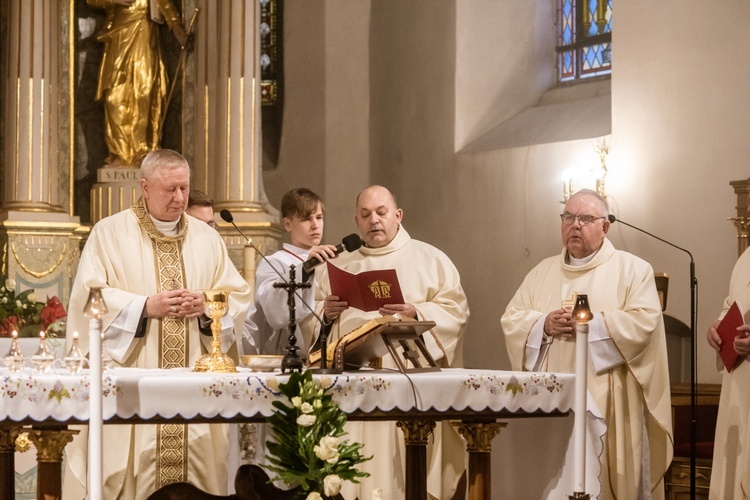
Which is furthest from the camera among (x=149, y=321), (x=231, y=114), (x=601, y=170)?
(x=231, y=114)

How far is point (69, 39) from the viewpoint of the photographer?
9992 mm

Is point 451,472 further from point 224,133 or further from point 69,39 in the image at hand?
point 69,39

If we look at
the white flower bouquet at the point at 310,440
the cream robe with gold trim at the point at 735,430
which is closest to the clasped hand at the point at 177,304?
the white flower bouquet at the point at 310,440

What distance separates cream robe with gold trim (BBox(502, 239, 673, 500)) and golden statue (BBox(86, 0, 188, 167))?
4523 mm

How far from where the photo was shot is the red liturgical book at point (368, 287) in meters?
4.95

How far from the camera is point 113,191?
389 inches

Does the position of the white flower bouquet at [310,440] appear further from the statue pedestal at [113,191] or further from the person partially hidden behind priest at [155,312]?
the statue pedestal at [113,191]

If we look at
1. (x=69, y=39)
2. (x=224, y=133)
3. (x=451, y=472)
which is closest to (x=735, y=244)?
(x=451, y=472)

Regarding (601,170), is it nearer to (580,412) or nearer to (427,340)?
(427,340)

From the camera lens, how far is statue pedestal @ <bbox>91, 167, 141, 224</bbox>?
9867mm

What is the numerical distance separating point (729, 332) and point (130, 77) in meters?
5.67

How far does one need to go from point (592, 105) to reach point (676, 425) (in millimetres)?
3483

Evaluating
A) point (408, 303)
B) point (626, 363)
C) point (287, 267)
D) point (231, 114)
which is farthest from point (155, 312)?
point (231, 114)

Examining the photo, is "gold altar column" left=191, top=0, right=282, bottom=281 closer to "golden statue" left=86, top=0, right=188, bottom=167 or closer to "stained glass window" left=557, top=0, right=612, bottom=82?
"golden statue" left=86, top=0, right=188, bottom=167
